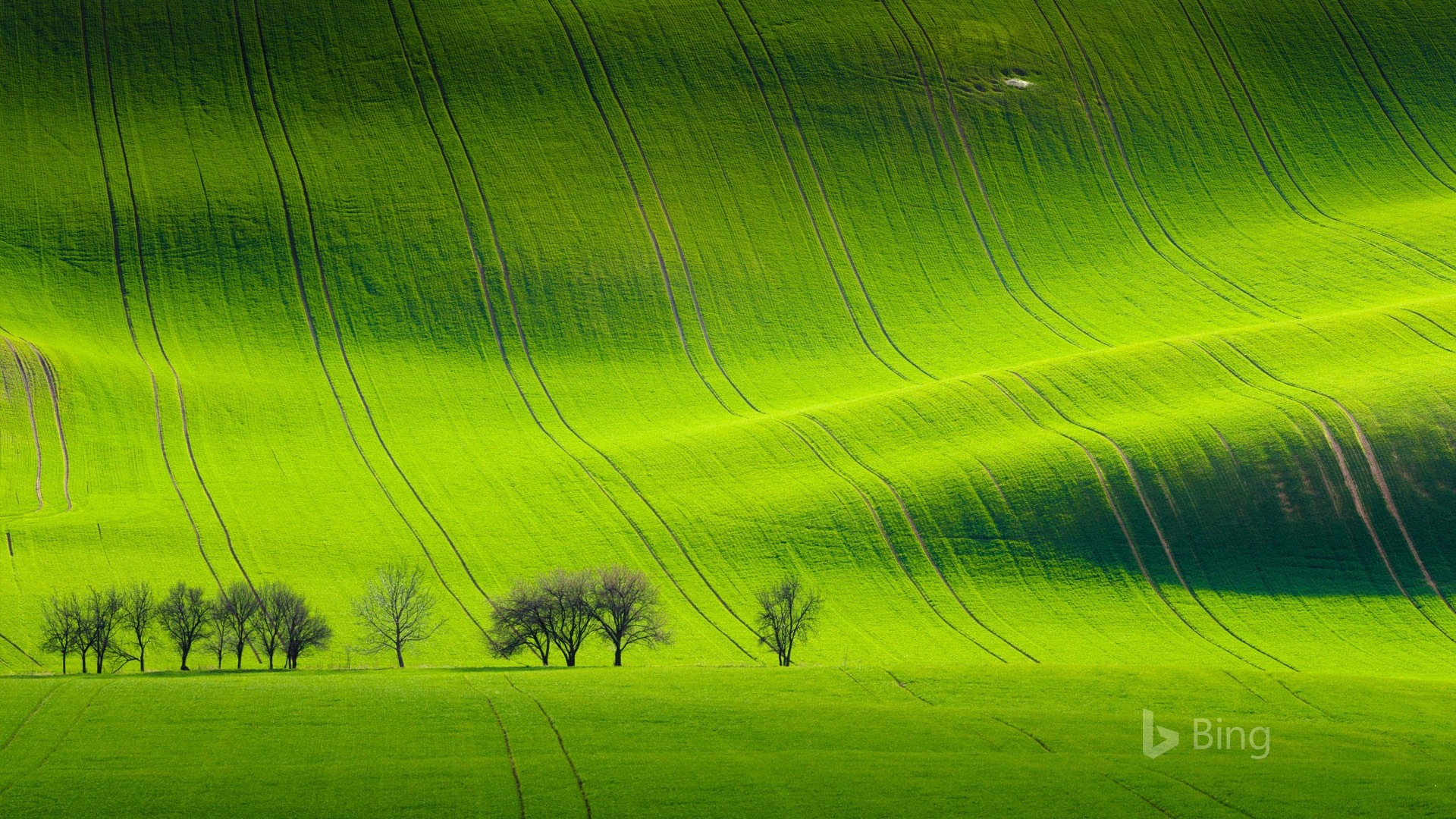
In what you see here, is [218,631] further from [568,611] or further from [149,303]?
[149,303]

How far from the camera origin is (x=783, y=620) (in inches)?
2050

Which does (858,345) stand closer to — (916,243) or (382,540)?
(916,243)

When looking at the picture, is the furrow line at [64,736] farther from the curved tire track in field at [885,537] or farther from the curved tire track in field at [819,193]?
the curved tire track in field at [819,193]

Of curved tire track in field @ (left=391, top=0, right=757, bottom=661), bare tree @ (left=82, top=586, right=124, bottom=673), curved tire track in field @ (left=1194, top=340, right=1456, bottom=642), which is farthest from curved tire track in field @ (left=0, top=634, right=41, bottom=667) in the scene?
curved tire track in field @ (left=1194, top=340, right=1456, bottom=642)

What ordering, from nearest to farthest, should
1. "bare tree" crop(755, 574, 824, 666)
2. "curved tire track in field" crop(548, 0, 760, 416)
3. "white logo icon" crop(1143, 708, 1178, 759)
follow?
1. "white logo icon" crop(1143, 708, 1178, 759)
2. "bare tree" crop(755, 574, 824, 666)
3. "curved tire track in field" crop(548, 0, 760, 416)

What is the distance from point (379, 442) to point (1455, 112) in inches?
3181

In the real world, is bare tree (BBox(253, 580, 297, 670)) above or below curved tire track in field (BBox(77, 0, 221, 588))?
below

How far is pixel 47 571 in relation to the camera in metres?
56.0

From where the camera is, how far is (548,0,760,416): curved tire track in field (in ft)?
273

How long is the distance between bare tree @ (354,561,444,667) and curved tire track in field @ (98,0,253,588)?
4218 mm

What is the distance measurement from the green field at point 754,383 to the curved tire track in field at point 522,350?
392 millimetres

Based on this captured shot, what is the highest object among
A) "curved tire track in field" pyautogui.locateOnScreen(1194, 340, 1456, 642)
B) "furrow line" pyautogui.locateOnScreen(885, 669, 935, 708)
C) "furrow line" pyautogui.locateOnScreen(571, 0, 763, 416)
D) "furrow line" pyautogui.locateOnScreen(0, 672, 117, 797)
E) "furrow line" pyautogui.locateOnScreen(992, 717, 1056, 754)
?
"furrow line" pyautogui.locateOnScreen(571, 0, 763, 416)

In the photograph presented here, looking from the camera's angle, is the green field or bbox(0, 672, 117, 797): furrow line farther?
the green field

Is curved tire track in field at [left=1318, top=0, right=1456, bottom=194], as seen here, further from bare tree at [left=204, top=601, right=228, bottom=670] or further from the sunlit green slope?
bare tree at [left=204, top=601, right=228, bottom=670]
